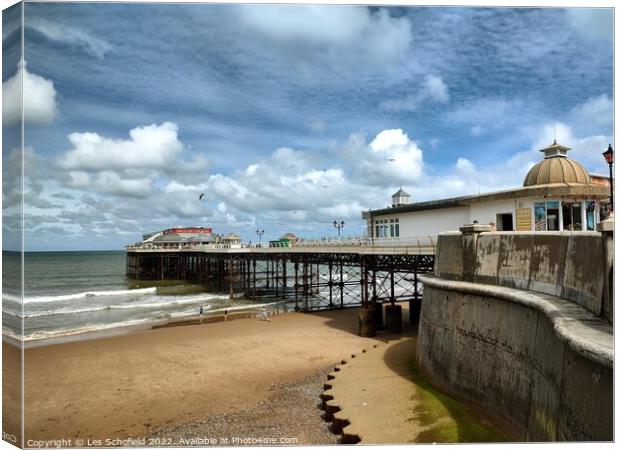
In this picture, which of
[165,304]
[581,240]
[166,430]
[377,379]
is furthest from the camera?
[165,304]

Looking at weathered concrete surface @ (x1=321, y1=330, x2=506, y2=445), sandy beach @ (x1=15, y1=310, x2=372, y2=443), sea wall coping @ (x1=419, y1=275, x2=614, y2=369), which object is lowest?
sandy beach @ (x1=15, y1=310, x2=372, y2=443)

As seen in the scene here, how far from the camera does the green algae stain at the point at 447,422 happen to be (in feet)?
27.1

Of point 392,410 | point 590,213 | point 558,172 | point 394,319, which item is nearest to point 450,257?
point 392,410

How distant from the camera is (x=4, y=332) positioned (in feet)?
25.1

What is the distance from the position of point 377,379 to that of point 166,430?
5809mm

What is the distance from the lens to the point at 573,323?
20.0ft

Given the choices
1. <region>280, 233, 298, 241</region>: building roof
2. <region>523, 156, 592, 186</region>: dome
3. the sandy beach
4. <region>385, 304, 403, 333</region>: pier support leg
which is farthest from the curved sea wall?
<region>280, 233, 298, 241</region>: building roof

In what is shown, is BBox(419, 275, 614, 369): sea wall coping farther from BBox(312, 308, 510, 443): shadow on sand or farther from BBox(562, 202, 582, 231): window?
BBox(562, 202, 582, 231): window

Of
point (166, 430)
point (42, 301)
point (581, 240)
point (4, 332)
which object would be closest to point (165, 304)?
point (42, 301)

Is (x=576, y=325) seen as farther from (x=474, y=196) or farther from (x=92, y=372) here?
(x=92, y=372)

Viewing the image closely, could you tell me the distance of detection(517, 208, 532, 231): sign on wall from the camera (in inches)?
552

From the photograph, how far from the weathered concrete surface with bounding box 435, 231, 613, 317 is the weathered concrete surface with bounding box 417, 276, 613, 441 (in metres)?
0.25

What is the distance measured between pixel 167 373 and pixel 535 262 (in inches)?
503

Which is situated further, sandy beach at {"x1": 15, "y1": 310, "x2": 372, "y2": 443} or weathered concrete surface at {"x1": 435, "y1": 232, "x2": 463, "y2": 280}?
weathered concrete surface at {"x1": 435, "y1": 232, "x2": 463, "y2": 280}
